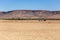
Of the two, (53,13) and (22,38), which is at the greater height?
(22,38)

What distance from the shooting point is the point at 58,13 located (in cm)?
2225

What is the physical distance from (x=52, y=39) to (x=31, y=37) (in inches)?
19.4

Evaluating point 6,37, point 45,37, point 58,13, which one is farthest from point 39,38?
point 58,13

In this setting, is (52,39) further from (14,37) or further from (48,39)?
(14,37)

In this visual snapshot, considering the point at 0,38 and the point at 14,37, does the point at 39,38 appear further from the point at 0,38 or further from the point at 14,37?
the point at 0,38

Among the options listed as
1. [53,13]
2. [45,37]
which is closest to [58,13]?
[53,13]

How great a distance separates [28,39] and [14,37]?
0.35 m

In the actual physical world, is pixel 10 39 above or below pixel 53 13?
above

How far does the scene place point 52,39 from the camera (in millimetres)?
3855

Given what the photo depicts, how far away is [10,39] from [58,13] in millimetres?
18829

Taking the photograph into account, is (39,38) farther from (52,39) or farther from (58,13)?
(58,13)

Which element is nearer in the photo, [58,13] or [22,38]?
[22,38]

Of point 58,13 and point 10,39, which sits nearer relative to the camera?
point 10,39

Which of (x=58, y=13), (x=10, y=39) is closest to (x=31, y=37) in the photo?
(x=10, y=39)
